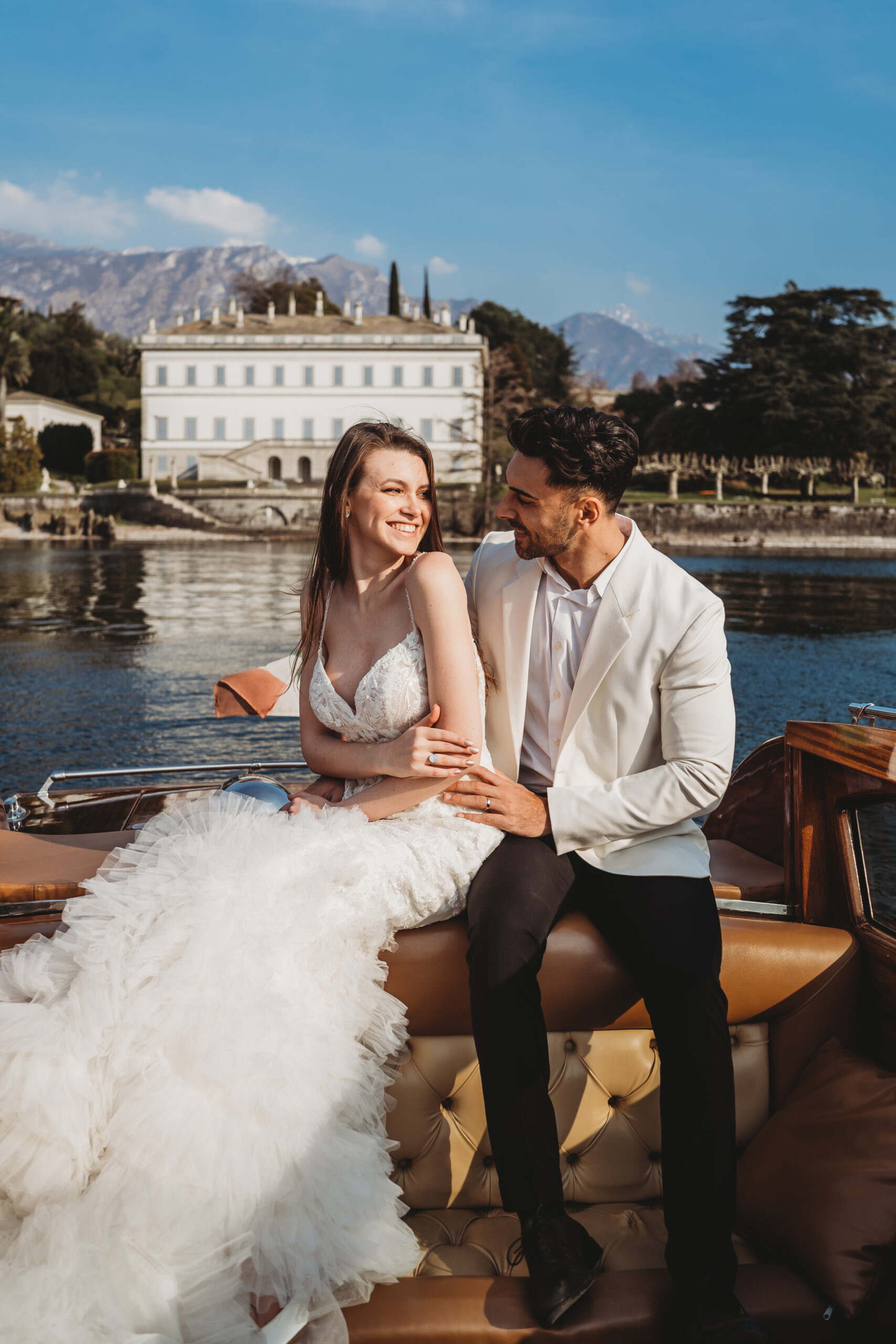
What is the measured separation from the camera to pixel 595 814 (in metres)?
2.09

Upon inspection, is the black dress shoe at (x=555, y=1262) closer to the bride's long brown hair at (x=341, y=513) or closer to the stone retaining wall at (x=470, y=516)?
the bride's long brown hair at (x=341, y=513)

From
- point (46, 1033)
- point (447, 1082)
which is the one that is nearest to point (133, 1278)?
point (46, 1033)

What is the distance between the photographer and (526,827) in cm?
209

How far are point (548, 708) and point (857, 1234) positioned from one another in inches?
45.7

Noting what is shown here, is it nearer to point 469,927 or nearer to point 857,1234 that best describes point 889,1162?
point 857,1234

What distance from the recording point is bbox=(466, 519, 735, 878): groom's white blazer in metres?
2.10

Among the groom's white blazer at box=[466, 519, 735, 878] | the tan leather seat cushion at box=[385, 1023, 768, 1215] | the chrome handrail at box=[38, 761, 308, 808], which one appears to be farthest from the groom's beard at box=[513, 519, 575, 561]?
the chrome handrail at box=[38, 761, 308, 808]

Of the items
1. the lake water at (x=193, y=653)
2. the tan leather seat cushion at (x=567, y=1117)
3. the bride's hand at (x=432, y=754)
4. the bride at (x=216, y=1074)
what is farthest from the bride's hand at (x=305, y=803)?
the lake water at (x=193, y=653)

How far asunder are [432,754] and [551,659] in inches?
16.7

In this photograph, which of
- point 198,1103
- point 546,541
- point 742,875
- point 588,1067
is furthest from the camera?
point 742,875

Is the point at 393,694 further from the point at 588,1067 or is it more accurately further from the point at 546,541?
the point at 588,1067

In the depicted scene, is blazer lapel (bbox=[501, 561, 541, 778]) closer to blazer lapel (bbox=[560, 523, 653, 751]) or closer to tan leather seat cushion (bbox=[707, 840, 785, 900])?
blazer lapel (bbox=[560, 523, 653, 751])

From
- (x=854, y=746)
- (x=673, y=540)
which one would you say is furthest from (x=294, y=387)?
(x=854, y=746)

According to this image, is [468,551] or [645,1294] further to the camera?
[468,551]
